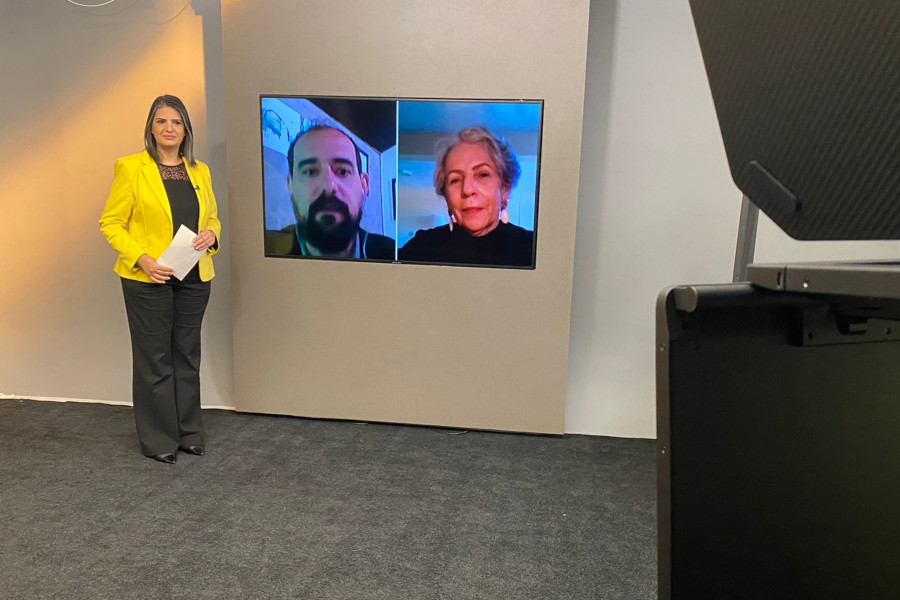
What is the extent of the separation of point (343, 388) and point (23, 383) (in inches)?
79.9

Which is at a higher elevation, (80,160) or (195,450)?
(80,160)

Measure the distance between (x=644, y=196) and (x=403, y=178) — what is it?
1.24m

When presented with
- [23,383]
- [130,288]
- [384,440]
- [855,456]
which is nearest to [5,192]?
[23,383]

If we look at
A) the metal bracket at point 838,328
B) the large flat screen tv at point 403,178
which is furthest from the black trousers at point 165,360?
the metal bracket at point 838,328

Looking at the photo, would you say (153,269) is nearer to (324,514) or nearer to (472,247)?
(324,514)

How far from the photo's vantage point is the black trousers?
3002 mm

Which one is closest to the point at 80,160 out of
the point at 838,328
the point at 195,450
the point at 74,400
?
the point at 74,400

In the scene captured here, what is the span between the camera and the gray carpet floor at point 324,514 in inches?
84.5

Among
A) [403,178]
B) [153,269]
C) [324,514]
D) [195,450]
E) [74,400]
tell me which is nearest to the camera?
[324,514]

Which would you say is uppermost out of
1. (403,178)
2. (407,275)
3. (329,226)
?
(403,178)

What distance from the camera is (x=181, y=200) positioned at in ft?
9.97

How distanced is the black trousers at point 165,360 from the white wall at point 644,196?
194 cm

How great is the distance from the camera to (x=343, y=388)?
361 cm

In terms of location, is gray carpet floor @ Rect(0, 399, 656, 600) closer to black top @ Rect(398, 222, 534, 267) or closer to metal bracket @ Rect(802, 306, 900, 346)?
black top @ Rect(398, 222, 534, 267)
